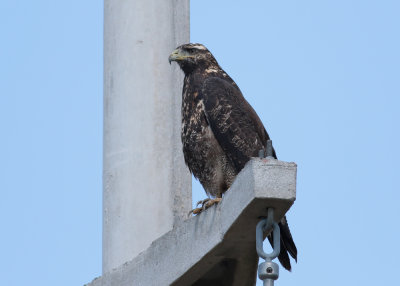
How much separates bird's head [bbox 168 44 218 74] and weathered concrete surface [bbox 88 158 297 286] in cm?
252

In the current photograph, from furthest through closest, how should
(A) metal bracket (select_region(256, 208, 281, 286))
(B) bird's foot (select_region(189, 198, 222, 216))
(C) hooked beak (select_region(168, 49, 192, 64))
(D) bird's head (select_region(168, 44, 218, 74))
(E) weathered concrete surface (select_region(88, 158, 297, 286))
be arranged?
(D) bird's head (select_region(168, 44, 218, 74))
(C) hooked beak (select_region(168, 49, 192, 64))
(B) bird's foot (select_region(189, 198, 222, 216))
(E) weathered concrete surface (select_region(88, 158, 297, 286))
(A) metal bracket (select_region(256, 208, 281, 286))

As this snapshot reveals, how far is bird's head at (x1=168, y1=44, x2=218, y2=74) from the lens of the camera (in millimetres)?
8867

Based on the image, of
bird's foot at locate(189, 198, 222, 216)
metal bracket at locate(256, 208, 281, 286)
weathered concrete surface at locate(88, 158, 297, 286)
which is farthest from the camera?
bird's foot at locate(189, 198, 222, 216)

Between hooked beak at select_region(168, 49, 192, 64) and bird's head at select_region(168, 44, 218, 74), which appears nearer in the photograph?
hooked beak at select_region(168, 49, 192, 64)

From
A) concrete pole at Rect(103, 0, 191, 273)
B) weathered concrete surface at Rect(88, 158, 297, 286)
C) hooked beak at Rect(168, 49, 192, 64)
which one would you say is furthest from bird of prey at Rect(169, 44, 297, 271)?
weathered concrete surface at Rect(88, 158, 297, 286)

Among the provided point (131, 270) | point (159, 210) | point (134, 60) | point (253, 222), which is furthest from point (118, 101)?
point (253, 222)

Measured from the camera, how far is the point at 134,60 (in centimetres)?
823

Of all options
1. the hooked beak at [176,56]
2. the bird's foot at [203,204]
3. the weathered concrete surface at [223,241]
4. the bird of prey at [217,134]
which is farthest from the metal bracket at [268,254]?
the hooked beak at [176,56]

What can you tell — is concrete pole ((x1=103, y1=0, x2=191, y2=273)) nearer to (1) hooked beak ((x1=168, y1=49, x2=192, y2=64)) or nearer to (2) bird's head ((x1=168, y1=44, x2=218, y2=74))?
(1) hooked beak ((x1=168, y1=49, x2=192, y2=64))

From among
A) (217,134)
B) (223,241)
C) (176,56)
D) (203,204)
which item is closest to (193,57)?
(176,56)

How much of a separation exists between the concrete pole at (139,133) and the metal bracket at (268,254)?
2230 mm

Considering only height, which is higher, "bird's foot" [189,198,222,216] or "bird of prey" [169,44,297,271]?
"bird of prey" [169,44,297,271]

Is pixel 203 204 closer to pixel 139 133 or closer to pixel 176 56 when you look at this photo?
pixel 139 133

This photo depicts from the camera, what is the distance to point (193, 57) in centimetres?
921
